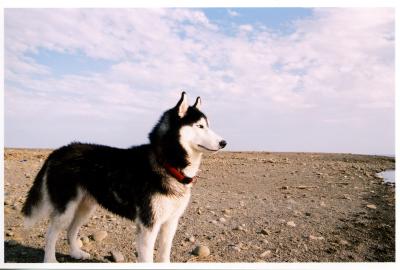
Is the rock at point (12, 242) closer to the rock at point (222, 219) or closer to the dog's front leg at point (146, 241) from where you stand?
the dog's front leg at point (146, 241)

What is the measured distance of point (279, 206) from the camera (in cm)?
552

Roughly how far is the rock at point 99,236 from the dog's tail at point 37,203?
0.60 m

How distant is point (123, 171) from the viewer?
11.5 ft

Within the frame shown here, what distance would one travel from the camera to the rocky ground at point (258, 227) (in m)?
3.93

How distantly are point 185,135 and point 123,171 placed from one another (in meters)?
0.55

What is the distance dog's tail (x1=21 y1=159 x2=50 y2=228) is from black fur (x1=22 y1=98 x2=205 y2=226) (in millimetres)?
49

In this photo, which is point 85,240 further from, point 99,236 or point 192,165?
point 192,165

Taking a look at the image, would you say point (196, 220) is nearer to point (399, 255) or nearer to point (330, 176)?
point (399, 255)

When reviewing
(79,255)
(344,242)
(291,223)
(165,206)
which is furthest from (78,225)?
(344,242)

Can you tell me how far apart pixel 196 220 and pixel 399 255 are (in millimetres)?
1949

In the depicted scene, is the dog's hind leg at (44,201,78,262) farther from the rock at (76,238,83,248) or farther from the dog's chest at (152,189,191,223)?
the dog's chest at (152,189,191,223)

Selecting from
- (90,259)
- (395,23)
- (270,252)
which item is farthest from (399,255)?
(90,259)

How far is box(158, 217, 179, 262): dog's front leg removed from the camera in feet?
11.4

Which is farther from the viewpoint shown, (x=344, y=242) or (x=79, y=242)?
(x=344, y=242)
